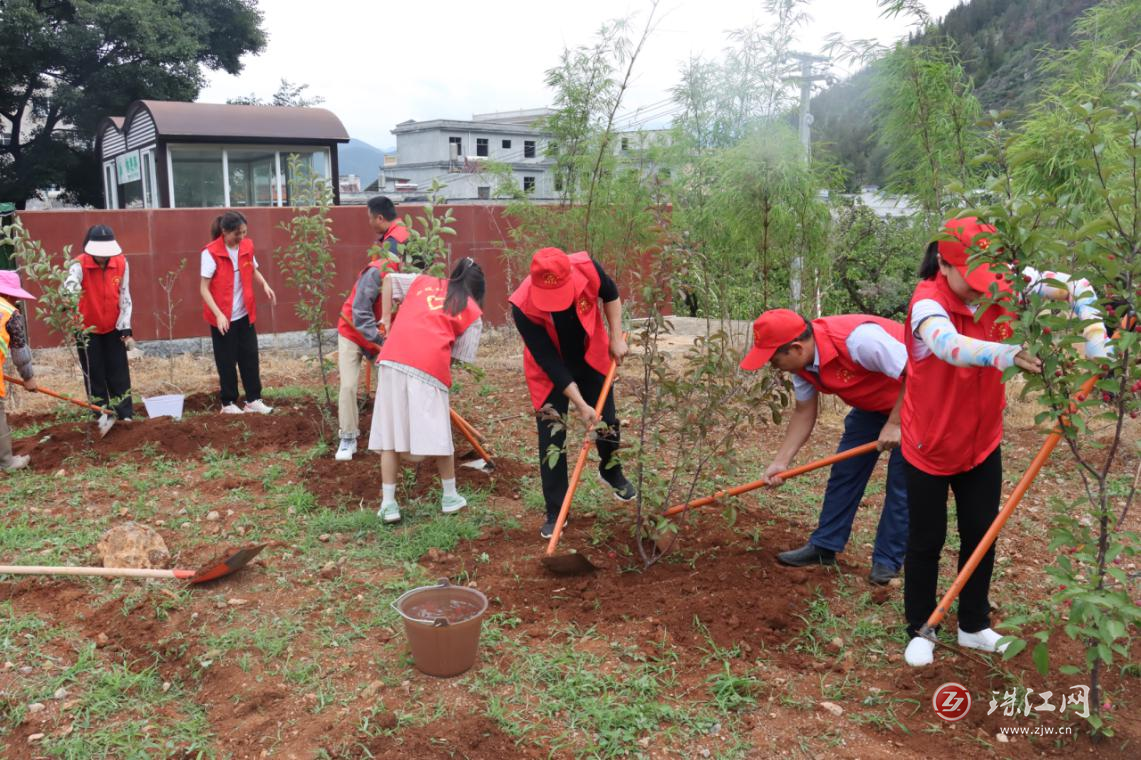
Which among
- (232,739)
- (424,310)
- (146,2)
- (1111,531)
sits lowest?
(232,739)

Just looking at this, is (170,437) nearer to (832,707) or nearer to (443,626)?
(443,626)

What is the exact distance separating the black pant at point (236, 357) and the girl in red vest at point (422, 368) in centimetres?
287

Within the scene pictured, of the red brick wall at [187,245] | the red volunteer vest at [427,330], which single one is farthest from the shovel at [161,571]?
the red brick wall at [187,245]

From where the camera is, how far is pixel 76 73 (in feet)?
60.8

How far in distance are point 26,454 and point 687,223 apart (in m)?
5.00

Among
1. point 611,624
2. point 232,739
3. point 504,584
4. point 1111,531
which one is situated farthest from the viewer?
point 504,584

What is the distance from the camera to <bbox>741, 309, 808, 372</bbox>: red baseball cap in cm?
342

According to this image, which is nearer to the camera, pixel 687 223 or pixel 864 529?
pixel 864 529

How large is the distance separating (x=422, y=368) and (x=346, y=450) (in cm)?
155

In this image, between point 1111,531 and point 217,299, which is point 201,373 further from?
point 1111,531

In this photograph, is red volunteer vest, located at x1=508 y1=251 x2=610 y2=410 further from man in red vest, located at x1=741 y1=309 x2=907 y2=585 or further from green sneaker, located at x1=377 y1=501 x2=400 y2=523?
green sneaker, located at x1=377 y1=501 x2=400 y2=523

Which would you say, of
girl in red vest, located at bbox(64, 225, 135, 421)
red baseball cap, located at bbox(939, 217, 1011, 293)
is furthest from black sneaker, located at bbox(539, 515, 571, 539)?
girl in red vest, located at bbox(64, 225, 135, 421)

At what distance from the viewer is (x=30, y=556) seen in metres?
4.21

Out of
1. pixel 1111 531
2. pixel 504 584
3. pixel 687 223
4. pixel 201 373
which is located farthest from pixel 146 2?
pixel 1111 531
